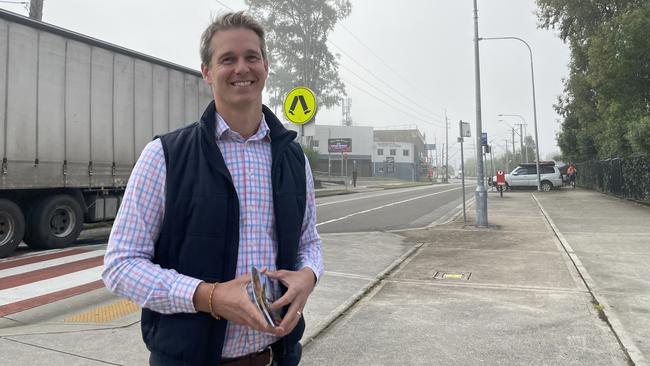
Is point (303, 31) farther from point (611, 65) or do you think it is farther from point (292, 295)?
point (292, 295)

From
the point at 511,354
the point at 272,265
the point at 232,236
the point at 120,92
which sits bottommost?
the point at 511,354

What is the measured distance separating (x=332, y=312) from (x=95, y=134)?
6243mm

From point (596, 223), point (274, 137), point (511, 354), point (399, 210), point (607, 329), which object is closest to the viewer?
point (274, 137)

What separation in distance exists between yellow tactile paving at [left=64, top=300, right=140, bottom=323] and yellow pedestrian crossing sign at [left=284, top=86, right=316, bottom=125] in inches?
176

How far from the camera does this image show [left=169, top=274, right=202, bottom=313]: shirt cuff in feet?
4.41

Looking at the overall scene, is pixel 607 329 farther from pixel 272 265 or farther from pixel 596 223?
pixel 596 223

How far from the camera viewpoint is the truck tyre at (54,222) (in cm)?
815

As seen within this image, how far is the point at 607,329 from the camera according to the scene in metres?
4.41

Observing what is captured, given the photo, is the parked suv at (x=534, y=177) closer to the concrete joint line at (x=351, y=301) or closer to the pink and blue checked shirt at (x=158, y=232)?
the concrete joint line at (x=351, y=301)

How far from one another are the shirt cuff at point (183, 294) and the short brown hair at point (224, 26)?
0.76 meters

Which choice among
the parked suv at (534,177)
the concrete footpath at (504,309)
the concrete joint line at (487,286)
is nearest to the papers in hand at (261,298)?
the concrete footpath at (504,309)

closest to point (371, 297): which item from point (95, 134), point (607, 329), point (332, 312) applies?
point (332, 312)

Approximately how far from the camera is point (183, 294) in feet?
4.41

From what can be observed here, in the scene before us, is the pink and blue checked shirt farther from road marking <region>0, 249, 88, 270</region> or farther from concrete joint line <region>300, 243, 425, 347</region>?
road marking <region>0, 249, 88, 270</region>
